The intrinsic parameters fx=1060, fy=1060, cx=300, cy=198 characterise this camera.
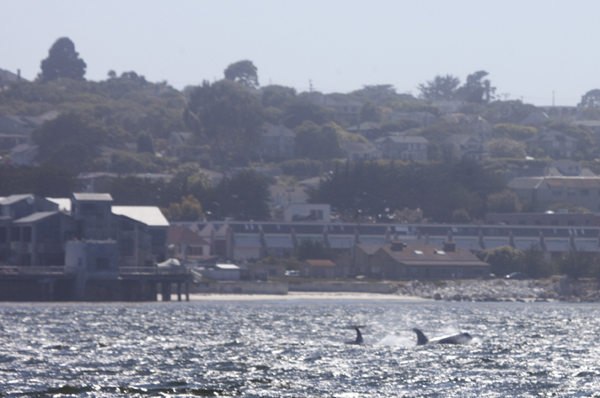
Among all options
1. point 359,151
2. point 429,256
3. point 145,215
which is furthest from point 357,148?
point 145,215

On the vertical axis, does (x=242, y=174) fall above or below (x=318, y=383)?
above

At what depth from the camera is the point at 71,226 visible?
77.6 meters

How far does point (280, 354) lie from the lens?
4012cm

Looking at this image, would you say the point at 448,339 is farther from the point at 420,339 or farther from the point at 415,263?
the point at 415,263

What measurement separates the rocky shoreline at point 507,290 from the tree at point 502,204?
112 ft

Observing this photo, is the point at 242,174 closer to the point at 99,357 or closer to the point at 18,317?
the point at 18,317

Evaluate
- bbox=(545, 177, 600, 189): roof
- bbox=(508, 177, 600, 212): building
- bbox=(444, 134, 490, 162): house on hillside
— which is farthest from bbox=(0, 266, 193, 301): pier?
bbox=(444, 134, 490, 162): house on hillside

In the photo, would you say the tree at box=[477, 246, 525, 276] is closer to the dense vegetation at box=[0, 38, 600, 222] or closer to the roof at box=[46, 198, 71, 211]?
the dense vegetation at box=[0, 38, 600, 222]

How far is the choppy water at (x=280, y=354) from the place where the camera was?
99.9ft

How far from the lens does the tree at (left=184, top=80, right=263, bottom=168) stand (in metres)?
169

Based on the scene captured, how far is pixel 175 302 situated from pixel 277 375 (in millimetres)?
43104

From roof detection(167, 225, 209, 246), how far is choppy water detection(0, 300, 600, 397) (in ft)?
121

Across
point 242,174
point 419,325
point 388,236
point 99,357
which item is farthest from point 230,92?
point 99,357

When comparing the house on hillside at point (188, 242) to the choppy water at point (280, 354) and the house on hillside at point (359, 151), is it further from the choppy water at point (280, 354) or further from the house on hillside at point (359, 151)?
the house on hillside at point (359, 151)
